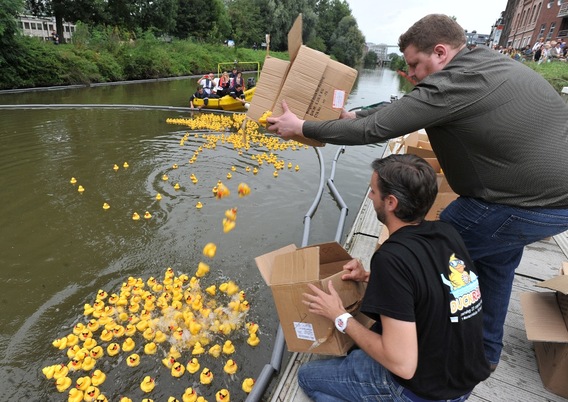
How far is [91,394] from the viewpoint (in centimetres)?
270

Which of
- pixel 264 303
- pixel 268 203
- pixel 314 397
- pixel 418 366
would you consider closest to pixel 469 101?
pixel 418 366

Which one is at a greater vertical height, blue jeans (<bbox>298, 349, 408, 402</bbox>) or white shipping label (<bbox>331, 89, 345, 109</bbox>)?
white shipping label (<bbox>331, 89, 345, 109</bbox>)

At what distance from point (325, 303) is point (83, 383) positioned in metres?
2.24

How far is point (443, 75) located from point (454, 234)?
0.82 metres

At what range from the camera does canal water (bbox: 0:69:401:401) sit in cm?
308

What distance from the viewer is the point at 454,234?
1.76 metres

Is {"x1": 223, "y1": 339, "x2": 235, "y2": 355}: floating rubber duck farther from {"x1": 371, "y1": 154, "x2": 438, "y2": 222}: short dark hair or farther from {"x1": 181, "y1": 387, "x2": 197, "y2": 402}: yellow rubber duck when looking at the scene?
{"x1": 371, "y1": 154, "x2": 438, "y2": 222}: short dark hair

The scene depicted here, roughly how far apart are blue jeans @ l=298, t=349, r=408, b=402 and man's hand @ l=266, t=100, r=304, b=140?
146cm

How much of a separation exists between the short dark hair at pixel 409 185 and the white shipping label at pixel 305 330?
92cm

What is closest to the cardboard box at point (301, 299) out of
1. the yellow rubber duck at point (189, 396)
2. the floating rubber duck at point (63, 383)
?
the yellow rubber duck at point (189, 396)

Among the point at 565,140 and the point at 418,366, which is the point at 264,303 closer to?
the point at 418,366

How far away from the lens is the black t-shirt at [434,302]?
4.96 ft

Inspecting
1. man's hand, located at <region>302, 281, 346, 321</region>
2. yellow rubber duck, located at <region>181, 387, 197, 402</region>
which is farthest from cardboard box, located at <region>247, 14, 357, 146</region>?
yellow rubber duck, located at <region>181, 387, 197, 402</region>

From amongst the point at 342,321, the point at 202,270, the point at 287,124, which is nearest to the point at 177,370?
the point at 202,270
